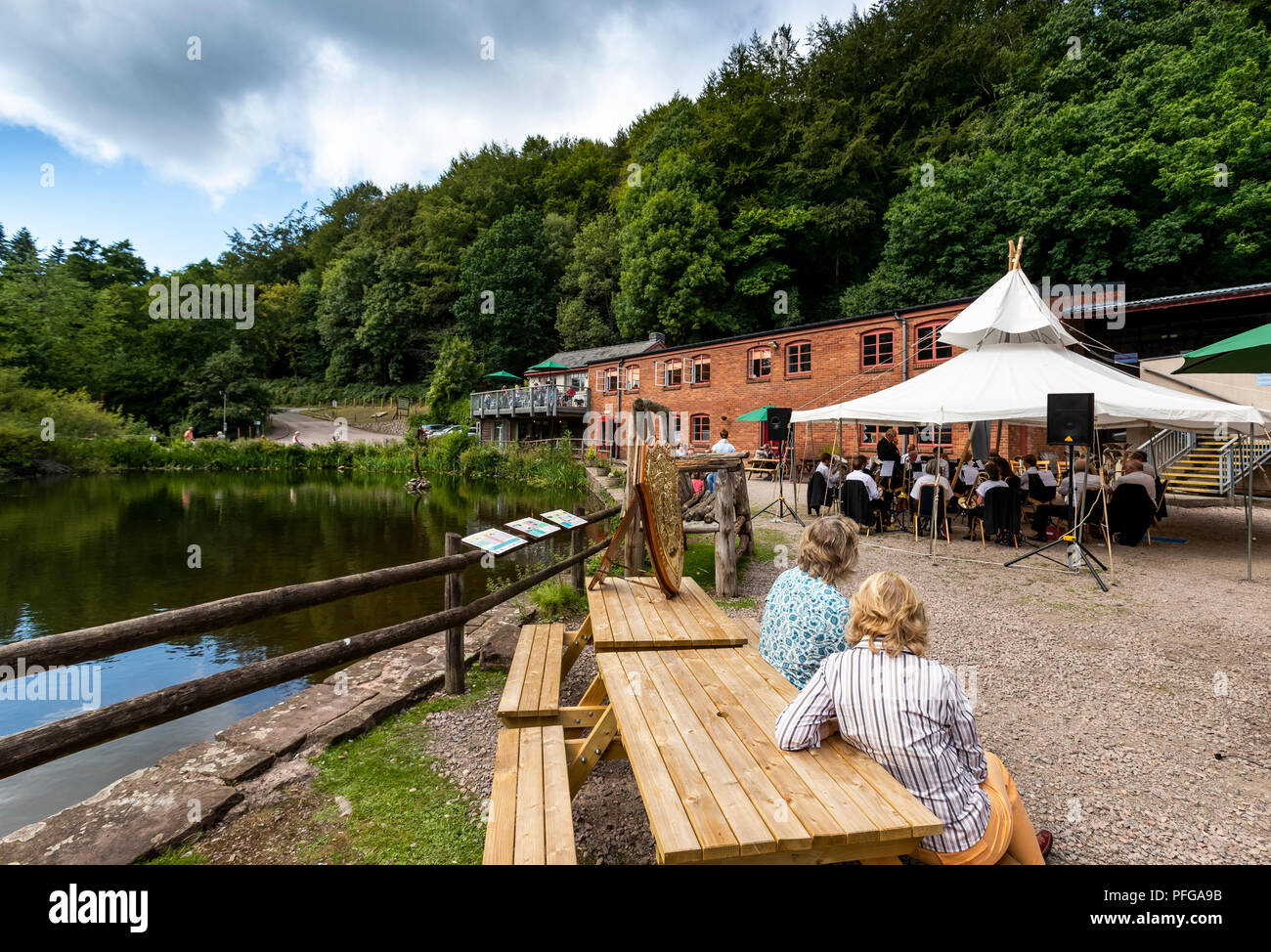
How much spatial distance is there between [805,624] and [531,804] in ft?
4.31

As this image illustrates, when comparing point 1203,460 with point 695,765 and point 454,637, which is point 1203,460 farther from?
point 695,765

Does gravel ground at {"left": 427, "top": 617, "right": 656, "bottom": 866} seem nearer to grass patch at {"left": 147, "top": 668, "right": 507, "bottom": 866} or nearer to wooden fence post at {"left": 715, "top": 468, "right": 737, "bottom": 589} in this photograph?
grass patch at {"left": 147, "top": 668, "right": 507, "bottom": 866}

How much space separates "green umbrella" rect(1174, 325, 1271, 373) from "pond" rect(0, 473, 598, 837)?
32.6ft

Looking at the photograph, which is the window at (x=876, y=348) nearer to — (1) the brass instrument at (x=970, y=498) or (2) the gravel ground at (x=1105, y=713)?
A: (1) the brass instrument at (x=970, y=498)

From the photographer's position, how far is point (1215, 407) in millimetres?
7871

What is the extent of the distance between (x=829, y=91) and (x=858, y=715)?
41.6 m

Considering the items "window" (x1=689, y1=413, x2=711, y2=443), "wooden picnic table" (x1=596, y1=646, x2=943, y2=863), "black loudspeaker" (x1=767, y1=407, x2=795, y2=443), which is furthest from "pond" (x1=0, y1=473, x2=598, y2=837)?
"window" (x1=689, y1=413, x2=711, y2=443)

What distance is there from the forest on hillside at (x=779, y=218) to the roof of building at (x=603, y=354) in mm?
2972

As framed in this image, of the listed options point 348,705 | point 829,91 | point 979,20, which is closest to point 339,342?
point 829,91

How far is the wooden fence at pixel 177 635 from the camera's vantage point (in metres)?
2.00

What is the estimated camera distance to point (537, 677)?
3.47 metres

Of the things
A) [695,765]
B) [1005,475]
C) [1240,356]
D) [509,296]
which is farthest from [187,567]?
[509,296]

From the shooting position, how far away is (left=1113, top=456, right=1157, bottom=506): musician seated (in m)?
9.47
